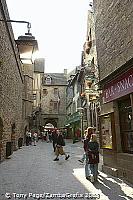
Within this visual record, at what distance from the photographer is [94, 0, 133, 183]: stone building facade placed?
7.07m

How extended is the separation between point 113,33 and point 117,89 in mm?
2120

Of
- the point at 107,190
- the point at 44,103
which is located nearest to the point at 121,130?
the point at 107,190

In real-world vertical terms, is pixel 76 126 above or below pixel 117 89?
below

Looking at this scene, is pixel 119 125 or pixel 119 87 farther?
pixel 119 125

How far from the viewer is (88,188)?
6227mm

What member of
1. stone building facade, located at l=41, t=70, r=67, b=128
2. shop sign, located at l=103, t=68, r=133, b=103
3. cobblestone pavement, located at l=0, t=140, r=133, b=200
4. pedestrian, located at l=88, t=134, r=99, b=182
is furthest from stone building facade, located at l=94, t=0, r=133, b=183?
stone building facade, located at l=41, t=70, r=67, b=128

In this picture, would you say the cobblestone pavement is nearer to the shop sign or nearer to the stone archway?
the shop sign

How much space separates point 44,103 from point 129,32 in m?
44.4

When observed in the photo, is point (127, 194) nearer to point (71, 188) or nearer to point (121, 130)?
point (71, 188)

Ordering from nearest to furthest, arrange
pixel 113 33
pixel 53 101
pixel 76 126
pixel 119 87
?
pixel 119 87, pixel 113 33, pixel 76 126, pixel 53 101

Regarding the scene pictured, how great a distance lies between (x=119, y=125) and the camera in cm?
793

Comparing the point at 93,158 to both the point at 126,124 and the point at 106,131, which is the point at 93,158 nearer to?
the point at 126,124

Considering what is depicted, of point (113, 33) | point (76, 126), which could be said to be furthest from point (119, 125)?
point (76, 126)

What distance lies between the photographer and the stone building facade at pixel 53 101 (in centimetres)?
5028
